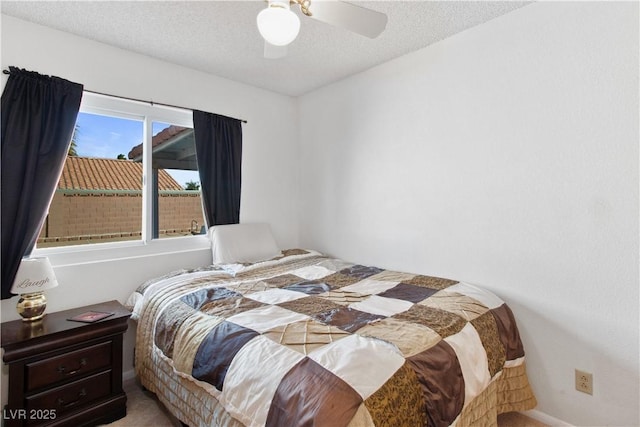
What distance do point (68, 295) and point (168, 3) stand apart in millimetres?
1961

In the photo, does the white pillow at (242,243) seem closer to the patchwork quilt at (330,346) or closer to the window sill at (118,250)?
the window sill at (118,250)

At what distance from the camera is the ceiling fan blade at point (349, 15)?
1.46 m

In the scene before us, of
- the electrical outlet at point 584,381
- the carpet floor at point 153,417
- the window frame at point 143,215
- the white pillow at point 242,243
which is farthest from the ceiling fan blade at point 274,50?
the electrical outlet at point 584,381

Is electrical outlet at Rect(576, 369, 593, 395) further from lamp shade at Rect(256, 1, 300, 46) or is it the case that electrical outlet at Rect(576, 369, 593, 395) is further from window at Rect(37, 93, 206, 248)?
window at Rect(37, 93, 206, 248)

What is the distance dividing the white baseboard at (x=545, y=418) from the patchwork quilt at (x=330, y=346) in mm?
223

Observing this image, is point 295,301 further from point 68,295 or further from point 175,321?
point 68,295

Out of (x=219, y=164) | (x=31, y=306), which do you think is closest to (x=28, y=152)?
(x=31, y=306)

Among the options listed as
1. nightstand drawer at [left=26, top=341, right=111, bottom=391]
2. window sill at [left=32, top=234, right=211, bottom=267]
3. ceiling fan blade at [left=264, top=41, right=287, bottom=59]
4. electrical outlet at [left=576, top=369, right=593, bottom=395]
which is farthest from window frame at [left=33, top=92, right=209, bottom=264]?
electrical outlet at [left=576, top=369, right=593, bottom=395]

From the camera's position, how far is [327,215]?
3.32 meters

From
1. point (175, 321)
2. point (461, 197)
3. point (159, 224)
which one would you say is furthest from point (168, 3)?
point (461, 197)

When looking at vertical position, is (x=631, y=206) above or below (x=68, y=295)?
above

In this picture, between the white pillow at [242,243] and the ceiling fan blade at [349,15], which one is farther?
the white pillow at [242,243]

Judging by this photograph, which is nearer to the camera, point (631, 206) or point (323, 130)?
point (631, 206)

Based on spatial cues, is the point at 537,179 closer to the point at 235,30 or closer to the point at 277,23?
the point at 277,23
